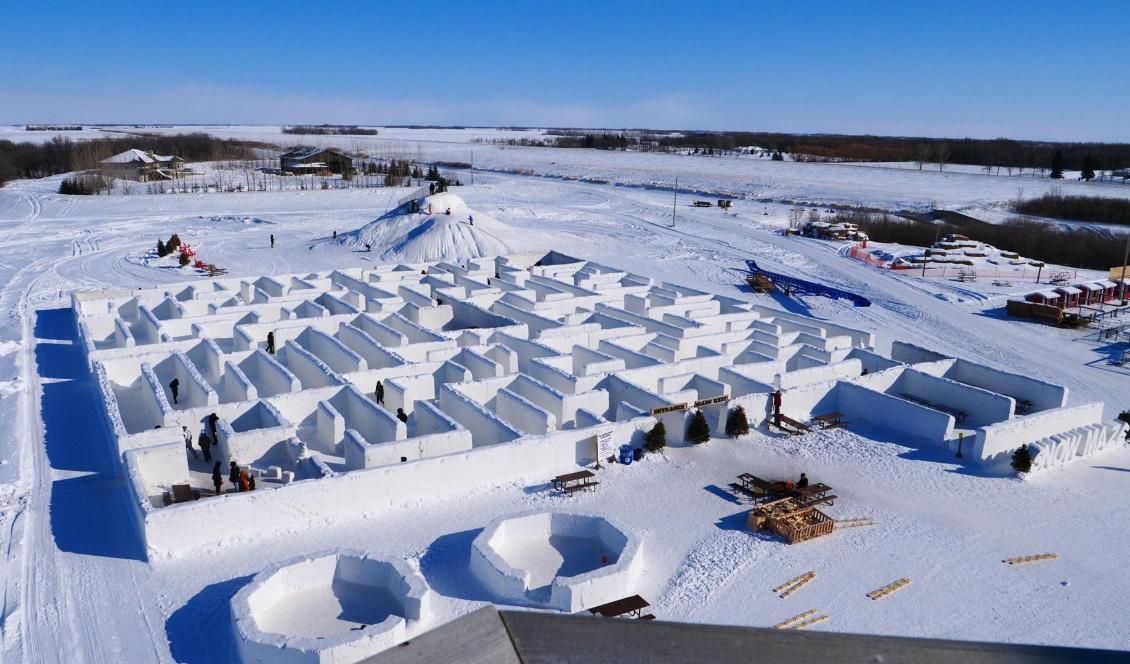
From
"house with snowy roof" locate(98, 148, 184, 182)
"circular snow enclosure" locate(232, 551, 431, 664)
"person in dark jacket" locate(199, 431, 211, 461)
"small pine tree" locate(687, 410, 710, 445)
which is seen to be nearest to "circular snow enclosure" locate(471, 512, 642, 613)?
"circular snow enclosure" locate(232, 551, 431, 664)

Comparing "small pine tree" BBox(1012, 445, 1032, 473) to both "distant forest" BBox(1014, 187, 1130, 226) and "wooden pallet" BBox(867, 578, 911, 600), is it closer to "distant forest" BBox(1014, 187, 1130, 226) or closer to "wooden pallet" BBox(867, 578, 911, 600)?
"wooden pallet" BBox(867, 578, 911, 600)

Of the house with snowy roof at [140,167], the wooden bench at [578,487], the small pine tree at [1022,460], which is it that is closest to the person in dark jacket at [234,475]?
the wooden bench at [578,487]

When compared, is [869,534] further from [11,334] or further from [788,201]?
[788,201]

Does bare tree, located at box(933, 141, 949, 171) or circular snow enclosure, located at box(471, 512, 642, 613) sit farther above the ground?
bare tree, located at box(933, 141, 949, 171)

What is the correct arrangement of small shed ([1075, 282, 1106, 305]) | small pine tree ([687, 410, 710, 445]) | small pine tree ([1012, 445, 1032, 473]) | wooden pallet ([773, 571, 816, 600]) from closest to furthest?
wooden pallet ([773, 571, 816, 600])
small pine tree ([1012, 445, 1032, 473])
small pine tree ([687, 410, 710, 445])
small shed ([1075, 282, 1106, 305])

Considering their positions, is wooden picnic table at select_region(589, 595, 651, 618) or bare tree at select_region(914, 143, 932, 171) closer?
wooden picnic table at select_region(589, 595, 651, 618)

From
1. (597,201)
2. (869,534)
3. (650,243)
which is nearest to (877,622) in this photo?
(869,534)

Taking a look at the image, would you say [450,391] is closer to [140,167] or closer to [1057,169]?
[140,167]
